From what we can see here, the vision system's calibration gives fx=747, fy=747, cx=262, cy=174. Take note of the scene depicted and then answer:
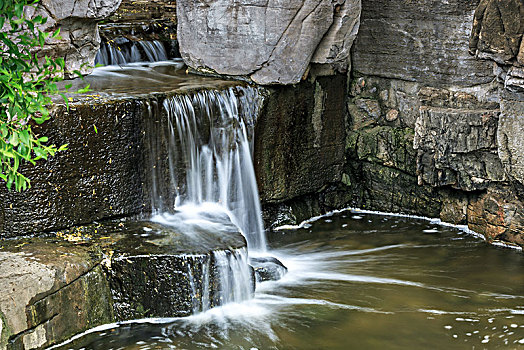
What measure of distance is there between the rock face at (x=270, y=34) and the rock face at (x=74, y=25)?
1.76 meters

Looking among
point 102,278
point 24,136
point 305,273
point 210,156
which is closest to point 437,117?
point 305,273

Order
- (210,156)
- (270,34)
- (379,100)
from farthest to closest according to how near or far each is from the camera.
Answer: (379,100) < (270,34) < (210,156)

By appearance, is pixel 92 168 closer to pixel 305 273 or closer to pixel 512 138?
pixel 305 273

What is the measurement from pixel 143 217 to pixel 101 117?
998 mm

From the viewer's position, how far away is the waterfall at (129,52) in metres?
8.25

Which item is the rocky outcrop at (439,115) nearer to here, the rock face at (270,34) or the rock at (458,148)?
the rock at (458,148)

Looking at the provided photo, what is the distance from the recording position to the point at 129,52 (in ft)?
27.8

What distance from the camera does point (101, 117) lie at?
20.6ft

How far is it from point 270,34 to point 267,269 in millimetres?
2398

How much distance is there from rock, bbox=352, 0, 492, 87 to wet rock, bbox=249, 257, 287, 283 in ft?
8.98

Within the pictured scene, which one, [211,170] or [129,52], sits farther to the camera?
[129,52]

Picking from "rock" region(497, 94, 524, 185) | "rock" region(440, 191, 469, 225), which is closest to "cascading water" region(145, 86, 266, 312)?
"rock" region(440, 191, 469, 225)

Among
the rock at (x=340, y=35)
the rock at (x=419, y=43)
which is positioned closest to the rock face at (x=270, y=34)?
the rock at (x=340, y=35)

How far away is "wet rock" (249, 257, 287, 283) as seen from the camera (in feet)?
21.5
